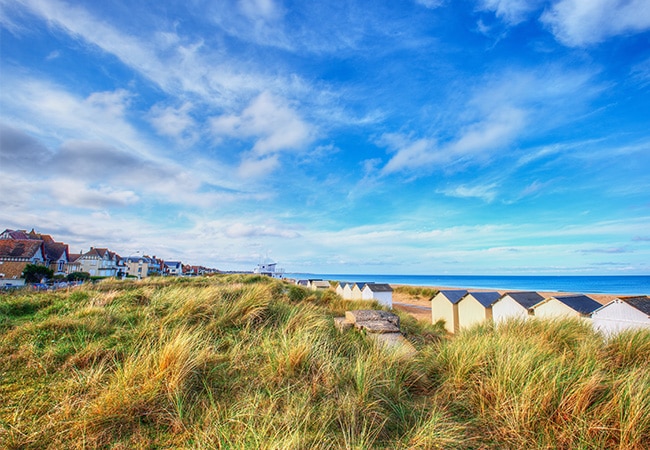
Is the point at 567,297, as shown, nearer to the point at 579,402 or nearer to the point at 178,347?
the point at 579,402

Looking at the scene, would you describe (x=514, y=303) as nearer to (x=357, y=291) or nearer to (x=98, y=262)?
(x=357, y=291)

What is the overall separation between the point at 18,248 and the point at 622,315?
5746 centimetres

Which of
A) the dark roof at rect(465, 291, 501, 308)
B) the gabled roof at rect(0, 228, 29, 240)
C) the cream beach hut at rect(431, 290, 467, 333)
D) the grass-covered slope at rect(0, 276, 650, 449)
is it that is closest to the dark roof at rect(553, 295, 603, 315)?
the dark roof at rect(465, 291, 501, 308)

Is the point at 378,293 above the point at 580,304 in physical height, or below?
below

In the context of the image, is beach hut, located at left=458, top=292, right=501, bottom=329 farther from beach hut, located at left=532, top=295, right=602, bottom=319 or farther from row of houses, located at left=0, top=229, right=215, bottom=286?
row of houses, located at left=0, top=229, right=215, bottom=286

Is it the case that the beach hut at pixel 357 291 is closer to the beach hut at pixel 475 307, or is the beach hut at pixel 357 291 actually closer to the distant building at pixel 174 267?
the beach hut at pixel 475 307

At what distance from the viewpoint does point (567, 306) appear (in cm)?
891

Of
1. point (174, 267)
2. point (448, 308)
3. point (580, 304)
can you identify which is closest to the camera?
point (580, 304)

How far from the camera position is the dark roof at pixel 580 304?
8867 mm

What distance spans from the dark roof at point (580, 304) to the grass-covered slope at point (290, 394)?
477 cm

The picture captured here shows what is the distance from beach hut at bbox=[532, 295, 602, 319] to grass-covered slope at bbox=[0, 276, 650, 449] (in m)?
4.42

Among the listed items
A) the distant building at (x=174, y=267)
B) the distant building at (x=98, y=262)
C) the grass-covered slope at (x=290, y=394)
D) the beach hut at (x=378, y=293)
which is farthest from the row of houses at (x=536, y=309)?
the distant building at (x=174, y=267)

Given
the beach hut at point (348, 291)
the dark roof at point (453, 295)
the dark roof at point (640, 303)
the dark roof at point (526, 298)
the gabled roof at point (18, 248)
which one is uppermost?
the gabled roof at point (18, 248)

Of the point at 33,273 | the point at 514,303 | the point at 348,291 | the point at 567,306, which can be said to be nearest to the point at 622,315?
the point at 567,306
